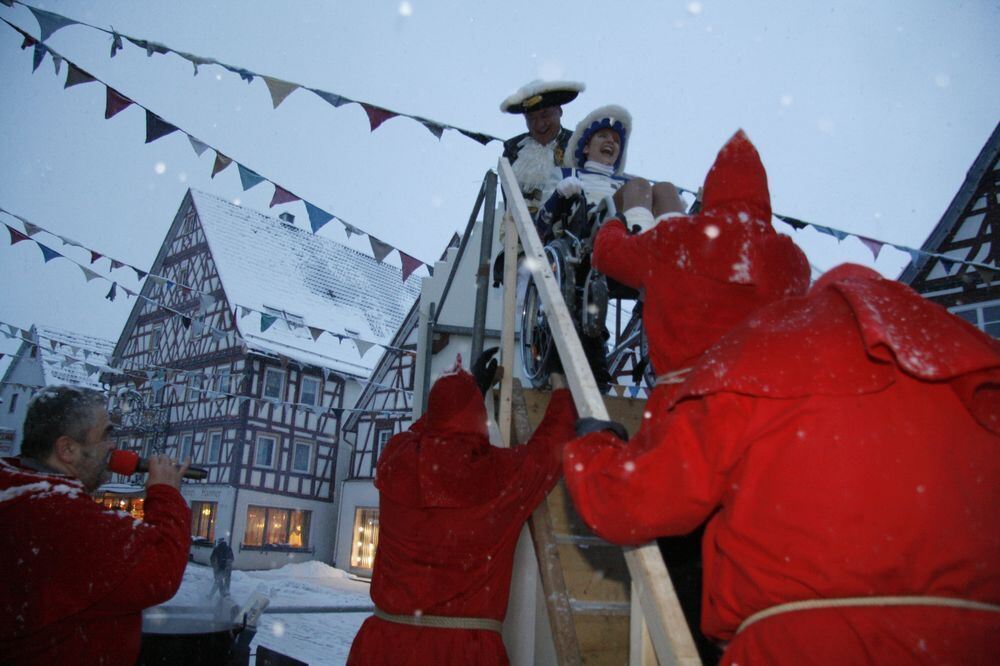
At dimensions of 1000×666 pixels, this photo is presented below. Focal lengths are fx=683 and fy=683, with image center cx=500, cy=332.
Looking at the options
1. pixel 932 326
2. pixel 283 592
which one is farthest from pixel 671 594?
pixel 283 592

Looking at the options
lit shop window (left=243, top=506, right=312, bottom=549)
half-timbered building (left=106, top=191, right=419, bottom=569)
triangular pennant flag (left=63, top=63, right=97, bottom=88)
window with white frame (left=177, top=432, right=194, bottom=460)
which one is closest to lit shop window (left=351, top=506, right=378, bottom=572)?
half-timbered building (left=106, top=191, right=419, bottom=569)

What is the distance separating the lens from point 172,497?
2344 millimetres

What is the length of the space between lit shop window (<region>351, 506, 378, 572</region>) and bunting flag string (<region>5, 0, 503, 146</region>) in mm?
17692

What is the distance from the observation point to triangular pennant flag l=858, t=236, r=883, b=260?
25.5ft

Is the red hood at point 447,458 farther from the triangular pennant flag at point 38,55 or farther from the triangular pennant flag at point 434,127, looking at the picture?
the triangular pennant flag at point 38,55

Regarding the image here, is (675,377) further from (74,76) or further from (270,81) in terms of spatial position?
(74,76)

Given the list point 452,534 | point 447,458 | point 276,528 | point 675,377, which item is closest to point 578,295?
point 447,458

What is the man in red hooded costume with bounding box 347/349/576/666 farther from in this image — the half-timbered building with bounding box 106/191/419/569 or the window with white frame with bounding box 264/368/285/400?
the window with white frame with bounding box 264/368/285/400

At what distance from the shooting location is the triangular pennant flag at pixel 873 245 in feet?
25.5

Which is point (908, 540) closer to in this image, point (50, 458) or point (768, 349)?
point (768, 349)

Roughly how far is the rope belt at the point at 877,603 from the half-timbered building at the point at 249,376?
63.1 ft

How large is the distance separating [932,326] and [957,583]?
0.43 metres

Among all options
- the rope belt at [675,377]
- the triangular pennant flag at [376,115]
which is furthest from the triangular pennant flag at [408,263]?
the rope belt at [675,377]

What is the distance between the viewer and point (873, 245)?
7.84m
